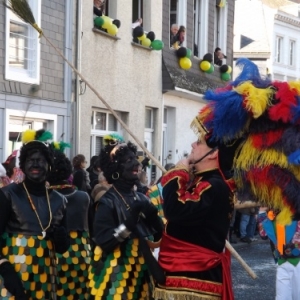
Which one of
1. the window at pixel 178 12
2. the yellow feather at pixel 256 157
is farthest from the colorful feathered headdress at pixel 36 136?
the window at pixel 178 12

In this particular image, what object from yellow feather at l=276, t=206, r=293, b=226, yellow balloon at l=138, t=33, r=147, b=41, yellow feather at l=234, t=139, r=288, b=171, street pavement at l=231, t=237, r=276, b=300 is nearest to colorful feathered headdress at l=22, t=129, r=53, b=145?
yellow feather at l=234, t=139, r=288, b=171

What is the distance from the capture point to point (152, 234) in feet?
20.5

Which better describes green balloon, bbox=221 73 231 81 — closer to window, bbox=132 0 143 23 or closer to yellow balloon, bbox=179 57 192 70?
yellow balloon, bbox=179 57 192 70

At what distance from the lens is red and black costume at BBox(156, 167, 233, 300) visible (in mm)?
5293

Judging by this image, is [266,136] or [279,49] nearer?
[266,136]

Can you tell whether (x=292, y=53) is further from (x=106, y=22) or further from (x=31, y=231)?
(x=31, y=231)

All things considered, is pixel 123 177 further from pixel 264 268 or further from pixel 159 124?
pixel 159 124

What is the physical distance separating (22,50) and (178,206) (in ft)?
35.7

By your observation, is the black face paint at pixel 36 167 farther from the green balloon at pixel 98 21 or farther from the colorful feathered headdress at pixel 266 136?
the green balloon at pixel 98 21

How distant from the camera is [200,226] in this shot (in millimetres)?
5387

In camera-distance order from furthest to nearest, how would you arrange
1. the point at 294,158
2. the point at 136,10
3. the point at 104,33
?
the point at 136,10 < the point at 104,33 < the point at 294,158

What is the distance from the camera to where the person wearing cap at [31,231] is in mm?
5996

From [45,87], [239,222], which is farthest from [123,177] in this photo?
[239,222]

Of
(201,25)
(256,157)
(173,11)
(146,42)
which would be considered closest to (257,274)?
(146,42)
